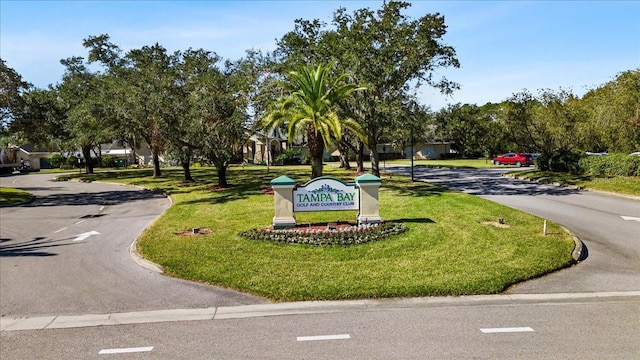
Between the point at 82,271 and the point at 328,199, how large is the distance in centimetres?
738

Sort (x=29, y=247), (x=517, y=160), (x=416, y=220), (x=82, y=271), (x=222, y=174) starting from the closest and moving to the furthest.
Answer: (x=82, y=271) < (x=29, y=247) < (x=416, y=220) < (x=222, y=174) < (x=517, y=160)

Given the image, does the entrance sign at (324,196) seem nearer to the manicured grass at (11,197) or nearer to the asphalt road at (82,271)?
the asphalt road at (82,271)

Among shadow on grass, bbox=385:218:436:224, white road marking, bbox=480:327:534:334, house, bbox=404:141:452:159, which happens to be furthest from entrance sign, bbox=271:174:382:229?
house, bbox=404:141:452:159

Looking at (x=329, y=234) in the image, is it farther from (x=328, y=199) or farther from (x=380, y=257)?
(x=380, y=257)

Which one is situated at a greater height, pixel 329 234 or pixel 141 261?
pixel 329 234

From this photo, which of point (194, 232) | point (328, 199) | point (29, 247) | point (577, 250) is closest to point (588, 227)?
point (577, 250)

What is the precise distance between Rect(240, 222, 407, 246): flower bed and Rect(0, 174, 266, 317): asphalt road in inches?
141

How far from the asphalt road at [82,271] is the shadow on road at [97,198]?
397cm

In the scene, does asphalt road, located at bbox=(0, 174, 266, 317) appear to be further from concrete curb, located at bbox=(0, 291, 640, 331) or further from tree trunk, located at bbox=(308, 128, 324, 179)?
tree trunk, located at bbox=(308, 128, 324, 179)

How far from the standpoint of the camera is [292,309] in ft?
28.9

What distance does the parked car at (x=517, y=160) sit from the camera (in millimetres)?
47688

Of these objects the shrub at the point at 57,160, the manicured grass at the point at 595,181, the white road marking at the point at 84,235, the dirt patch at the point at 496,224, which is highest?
the shrub at the point at 57,160

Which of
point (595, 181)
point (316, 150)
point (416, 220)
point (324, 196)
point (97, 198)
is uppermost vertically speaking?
point (316, 150)

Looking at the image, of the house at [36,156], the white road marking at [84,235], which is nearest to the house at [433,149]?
the house at [36,156]
